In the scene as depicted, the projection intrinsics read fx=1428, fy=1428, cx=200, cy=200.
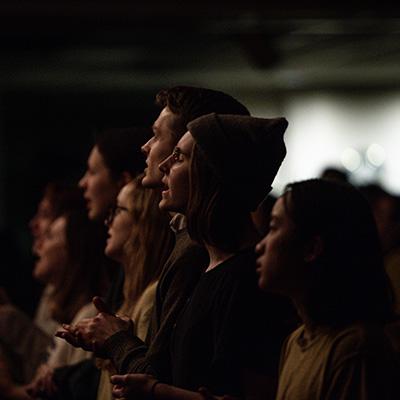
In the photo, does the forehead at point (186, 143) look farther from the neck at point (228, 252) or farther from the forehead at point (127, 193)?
the forehead at point (127, 193)

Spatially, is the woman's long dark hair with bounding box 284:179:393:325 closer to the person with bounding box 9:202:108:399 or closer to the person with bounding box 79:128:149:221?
the person with bounding box 79:128:149:221

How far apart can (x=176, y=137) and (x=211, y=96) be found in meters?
0.15

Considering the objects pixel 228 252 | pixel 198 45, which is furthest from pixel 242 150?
pixel 198 45

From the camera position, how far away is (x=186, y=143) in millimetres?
3594

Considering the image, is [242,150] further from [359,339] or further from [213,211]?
[359,339]

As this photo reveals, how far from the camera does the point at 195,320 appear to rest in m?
3.44

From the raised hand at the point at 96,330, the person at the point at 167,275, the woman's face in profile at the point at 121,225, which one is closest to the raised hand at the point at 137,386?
the person at the point at 167,275

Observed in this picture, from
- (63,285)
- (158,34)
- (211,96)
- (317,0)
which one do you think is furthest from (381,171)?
(211,96)

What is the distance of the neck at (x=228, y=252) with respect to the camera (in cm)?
351

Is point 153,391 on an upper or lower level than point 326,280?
lower

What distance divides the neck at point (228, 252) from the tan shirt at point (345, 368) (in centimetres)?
33

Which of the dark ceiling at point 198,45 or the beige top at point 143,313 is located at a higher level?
the dark ceiling at point 198,45

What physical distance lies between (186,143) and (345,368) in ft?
2.57

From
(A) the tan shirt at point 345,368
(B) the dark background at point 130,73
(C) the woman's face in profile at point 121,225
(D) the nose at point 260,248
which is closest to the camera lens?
(A) the tan shirt at point 345,368
